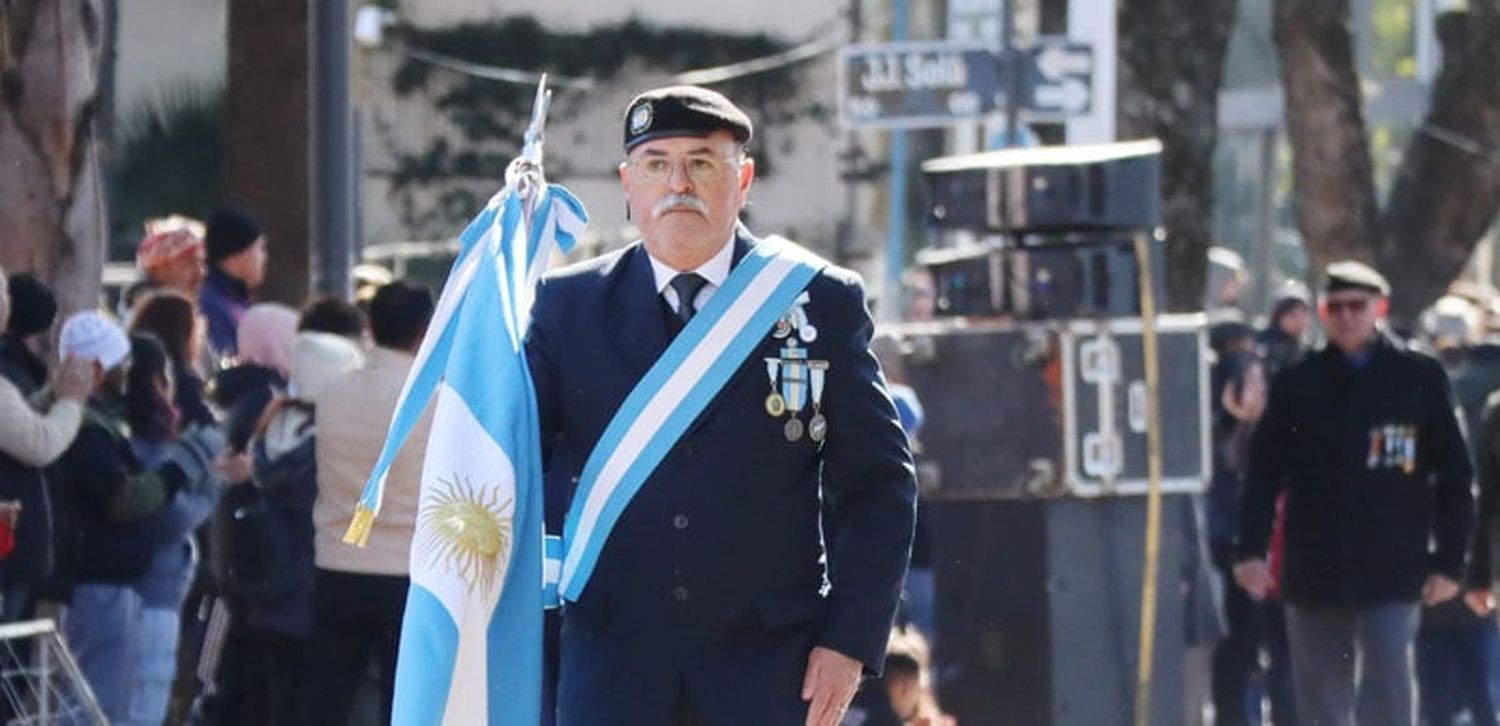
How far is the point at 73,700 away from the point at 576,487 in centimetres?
373

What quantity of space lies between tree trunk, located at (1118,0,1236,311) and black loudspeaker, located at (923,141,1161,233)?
19.4 ft

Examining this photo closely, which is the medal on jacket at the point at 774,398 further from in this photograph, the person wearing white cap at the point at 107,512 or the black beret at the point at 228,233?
the black beret at the point at 228,233

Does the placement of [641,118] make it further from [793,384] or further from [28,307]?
[28,307]

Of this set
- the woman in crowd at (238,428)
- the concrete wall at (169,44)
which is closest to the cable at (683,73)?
the concrete wall at (169,44)

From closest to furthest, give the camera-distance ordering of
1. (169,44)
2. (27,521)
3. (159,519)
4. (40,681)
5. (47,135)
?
(40,681) < (27,521) < (159,519) < (47,135) < (169,44)

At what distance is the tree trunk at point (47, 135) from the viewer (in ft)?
38.4

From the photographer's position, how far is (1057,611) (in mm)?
11742

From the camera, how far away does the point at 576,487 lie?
639 cm

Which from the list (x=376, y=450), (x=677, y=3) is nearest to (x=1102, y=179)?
(x=376, y=450)

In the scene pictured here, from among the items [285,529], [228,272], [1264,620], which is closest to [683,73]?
[1264,620]

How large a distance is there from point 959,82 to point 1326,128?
7.27m

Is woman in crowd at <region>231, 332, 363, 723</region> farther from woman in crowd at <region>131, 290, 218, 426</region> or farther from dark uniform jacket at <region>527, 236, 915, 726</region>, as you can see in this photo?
dark uniform jacket at <region>527, 236, 915, 726</region>

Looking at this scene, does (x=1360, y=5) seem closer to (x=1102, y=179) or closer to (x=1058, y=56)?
(x=1058, y=56)

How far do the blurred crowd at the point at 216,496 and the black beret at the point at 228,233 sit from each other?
99 centimetres
